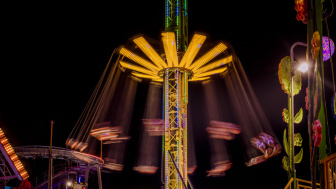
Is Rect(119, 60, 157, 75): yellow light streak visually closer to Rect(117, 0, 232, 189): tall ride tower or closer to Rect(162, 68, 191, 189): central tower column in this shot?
Rect(117, 0, 232, 189): tall ride tower

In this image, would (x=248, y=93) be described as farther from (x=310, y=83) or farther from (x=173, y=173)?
(x=310, y=83)

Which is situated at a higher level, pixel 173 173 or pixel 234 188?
pixel 173 173

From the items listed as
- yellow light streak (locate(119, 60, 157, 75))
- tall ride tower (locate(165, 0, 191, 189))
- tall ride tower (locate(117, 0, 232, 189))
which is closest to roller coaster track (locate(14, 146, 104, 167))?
yellow light streak (locate(119, 60, 157, 75))

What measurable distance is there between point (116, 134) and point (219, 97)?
7420mm

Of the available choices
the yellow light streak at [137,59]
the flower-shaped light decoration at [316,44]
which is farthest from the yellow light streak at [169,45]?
the flower-shaped light decoration at [316,44]

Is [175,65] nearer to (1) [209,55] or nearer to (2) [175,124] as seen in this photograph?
(1) [209,55]

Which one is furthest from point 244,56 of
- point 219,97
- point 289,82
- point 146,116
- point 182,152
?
point 289,82

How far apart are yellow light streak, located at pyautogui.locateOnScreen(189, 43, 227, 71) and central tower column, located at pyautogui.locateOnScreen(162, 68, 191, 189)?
0.65m

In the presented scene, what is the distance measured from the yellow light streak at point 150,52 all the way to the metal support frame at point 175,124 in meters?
0.49

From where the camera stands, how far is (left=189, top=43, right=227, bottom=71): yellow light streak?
1889cm

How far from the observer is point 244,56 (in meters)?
30.0

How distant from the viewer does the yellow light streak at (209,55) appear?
18.9 metres

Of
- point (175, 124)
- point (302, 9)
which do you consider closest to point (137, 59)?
point (175, 124)

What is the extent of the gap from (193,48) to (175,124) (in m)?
3.64
